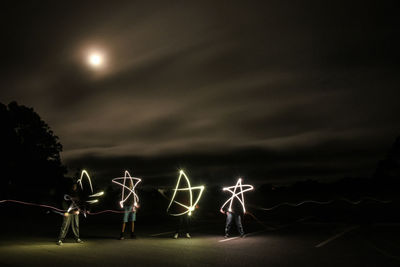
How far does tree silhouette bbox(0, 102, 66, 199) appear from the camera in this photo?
34469 mm

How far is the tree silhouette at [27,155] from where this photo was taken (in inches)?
1357

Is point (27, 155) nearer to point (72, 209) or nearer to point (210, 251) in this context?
point (72, 209)

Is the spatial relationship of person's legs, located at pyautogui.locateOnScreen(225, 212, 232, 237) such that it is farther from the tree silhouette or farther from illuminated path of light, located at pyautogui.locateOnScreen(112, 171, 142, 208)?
the tree silhouette

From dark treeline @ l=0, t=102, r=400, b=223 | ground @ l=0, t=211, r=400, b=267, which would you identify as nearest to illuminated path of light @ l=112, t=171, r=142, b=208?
ground @ l=0, t=211, r=400, b=267

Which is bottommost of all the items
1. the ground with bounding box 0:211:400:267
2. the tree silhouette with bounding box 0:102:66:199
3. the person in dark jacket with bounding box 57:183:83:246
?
the ground with bounding box 0:211:400:267

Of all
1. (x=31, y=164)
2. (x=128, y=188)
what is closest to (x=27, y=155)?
(x=31, y=164)

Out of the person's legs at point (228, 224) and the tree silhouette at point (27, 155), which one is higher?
the tree silhouette at point (27, 155)

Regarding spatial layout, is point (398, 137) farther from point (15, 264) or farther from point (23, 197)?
point (15, 264)

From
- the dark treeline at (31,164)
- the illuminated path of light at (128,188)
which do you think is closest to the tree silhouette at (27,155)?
the dark treeline at (31,164)

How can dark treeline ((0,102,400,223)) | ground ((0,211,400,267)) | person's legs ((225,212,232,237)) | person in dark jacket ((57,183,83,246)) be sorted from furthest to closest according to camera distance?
1. dark treeline ((0,102,400,223))
2. person's legs ((225,212,232,237))
3. person in dark jacket ((57,183,83,246))
4. ground ((0,211,400,267))

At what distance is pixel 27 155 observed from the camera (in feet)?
118

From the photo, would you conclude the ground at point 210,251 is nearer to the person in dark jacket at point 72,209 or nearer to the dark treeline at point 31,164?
the person in dark jacket at point 72,209

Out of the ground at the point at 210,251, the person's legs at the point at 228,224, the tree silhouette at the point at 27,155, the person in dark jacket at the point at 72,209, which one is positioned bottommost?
the ground at the point at 210,251

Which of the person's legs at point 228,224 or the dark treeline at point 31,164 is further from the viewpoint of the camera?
the dark treeline at point 31,164
